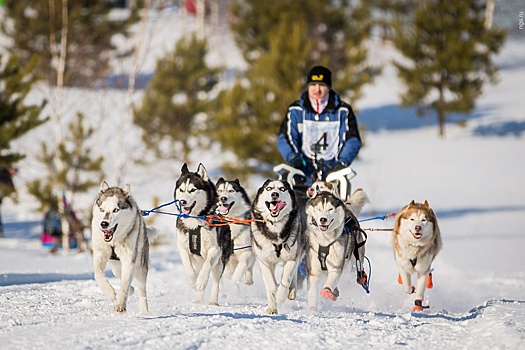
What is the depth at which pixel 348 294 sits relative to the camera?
716 cm

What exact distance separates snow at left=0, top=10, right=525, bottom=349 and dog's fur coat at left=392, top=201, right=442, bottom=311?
31 centimetres

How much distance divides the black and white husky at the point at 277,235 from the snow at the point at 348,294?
0.25 m

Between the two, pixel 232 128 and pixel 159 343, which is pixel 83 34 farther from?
pixel 159 343

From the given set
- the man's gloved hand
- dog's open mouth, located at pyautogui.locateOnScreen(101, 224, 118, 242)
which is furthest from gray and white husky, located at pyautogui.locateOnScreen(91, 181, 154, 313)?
the man's gloved hand

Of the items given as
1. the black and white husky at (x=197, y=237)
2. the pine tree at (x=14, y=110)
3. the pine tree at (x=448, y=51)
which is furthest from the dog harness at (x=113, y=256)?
the pine tree at (x=448, y=51)

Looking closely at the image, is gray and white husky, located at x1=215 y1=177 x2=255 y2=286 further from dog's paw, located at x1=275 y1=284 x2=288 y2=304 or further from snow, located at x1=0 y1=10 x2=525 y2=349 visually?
dog's paw, located at x1=275 y1=284 x2=288 y2=304

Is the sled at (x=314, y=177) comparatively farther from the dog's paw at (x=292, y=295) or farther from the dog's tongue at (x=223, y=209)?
the dog's paw at (x=292, y=295)

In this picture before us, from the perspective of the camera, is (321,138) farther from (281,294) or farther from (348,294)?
(281,294)

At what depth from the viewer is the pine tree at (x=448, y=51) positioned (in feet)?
79.9

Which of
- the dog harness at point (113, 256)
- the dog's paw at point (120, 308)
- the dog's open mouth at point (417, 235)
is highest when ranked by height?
the dog's open mouth at point (417, 235)

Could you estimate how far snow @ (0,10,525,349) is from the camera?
13.3 ft

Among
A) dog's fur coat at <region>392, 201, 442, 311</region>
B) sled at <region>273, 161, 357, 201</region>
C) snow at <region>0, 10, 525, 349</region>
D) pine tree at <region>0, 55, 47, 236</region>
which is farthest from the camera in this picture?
pine tree at <region>0, 55, 47, 236</region>

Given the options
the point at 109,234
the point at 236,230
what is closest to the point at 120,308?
the point at 109,234

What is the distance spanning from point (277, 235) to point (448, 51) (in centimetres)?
2032
